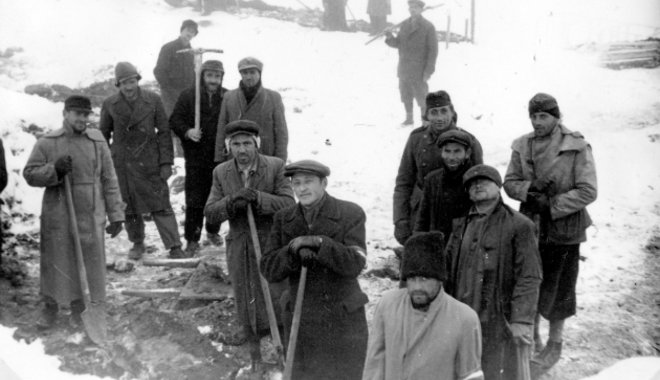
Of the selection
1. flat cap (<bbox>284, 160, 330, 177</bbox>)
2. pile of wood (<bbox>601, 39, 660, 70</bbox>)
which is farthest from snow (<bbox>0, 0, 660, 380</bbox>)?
flat cap (<bbox>284, 160, 330, 177</bbox>)

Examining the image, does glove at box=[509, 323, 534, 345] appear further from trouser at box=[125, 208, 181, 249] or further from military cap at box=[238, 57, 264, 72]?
trouser at box=[125, 208, 181, 249]

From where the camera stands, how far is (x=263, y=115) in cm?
522

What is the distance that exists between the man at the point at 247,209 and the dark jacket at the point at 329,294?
0.79m

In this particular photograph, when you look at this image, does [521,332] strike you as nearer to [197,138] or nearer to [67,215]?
[67,215]

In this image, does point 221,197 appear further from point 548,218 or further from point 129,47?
point 129,47

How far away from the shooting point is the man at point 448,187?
11.9 ft

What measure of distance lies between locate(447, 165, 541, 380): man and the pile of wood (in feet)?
17.3

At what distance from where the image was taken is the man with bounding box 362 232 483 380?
246cm

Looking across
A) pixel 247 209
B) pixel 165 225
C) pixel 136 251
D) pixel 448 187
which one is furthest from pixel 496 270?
pixel 136 251

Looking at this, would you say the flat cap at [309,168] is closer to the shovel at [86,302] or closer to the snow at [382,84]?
the shovel at [86,302]

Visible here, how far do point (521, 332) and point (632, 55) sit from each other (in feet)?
19.7

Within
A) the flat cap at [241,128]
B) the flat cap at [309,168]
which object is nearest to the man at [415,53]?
the flat cap at [241,128]

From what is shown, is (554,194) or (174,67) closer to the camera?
(554,194)

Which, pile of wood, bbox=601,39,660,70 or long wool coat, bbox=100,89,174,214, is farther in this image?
pile of wood, bbox=601,39,660,70
